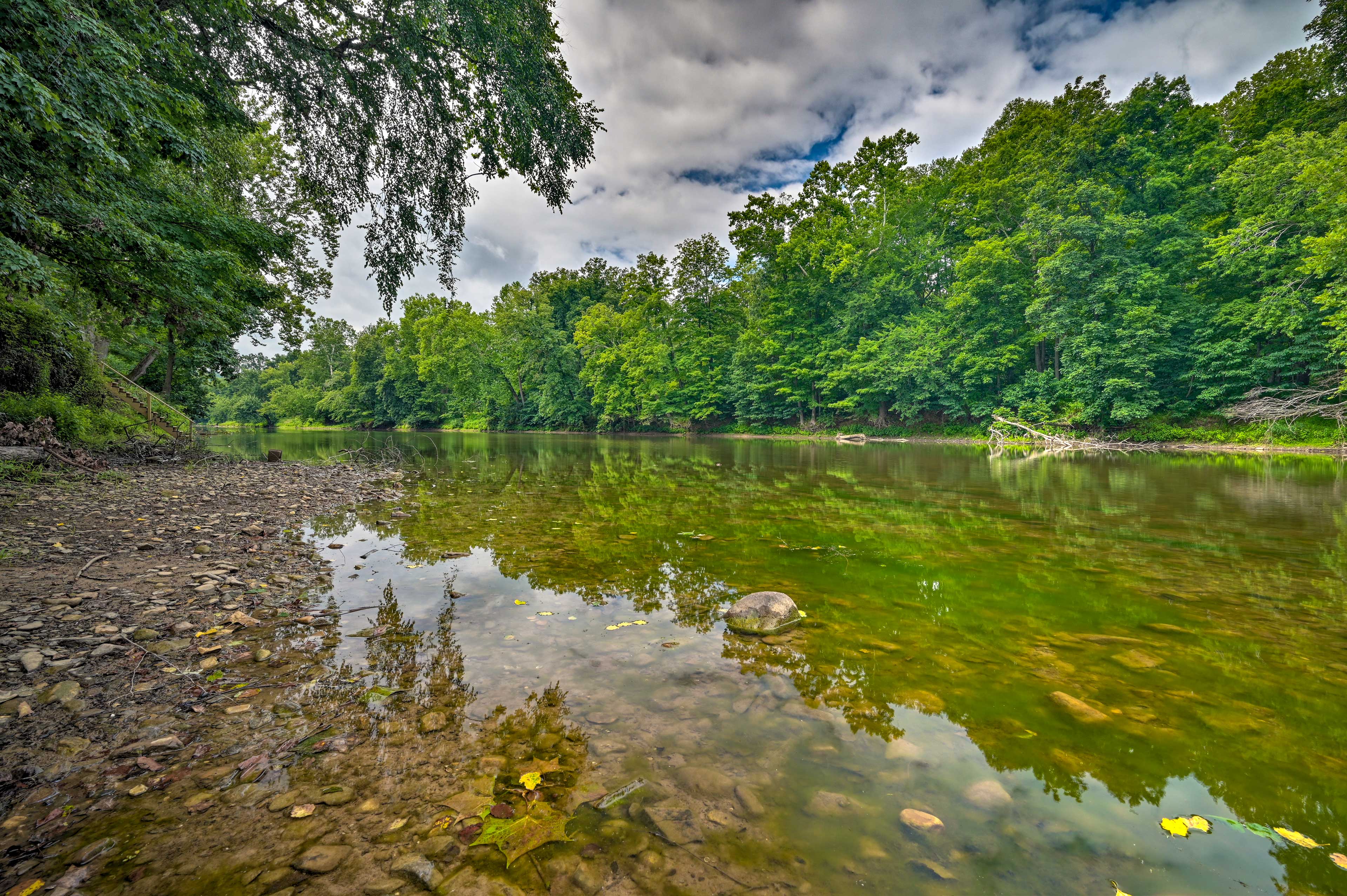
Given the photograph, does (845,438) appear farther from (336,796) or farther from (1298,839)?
(336,796)

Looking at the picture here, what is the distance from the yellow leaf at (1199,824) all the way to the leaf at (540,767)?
2685 mm

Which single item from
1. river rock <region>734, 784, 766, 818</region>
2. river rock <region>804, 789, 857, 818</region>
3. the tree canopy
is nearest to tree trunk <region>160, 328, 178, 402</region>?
the tree canopy

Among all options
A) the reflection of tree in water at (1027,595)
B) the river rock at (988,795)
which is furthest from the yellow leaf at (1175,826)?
the river rock at (988,795)

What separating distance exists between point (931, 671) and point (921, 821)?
1.42 metres

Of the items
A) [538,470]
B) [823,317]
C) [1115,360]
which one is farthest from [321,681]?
[823,317]

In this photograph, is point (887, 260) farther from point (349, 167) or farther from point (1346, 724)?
point (1346, 724)

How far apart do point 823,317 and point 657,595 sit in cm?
3818

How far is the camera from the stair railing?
15.4 m

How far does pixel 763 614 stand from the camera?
3.95 metres

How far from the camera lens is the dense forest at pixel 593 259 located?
241 inches

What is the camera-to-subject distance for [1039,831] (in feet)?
6.38

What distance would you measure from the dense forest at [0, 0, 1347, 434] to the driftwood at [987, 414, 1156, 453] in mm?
1882

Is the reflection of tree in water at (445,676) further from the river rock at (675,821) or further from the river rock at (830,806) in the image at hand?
the river rock at (830,806)

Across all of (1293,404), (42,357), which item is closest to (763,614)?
(42,357)
